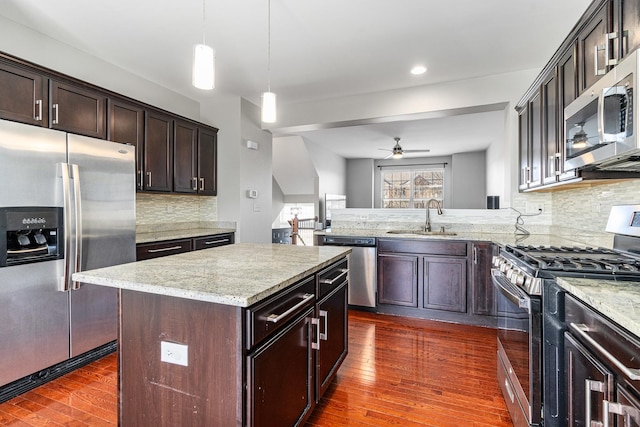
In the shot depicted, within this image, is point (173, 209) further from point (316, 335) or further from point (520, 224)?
point (520, 224)

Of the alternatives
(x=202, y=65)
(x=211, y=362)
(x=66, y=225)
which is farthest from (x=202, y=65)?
(x=66, y=225)

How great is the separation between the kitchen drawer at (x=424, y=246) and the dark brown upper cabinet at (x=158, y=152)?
2.50m

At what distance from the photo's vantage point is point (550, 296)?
4.58ft

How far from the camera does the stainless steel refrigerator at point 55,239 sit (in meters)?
2.03


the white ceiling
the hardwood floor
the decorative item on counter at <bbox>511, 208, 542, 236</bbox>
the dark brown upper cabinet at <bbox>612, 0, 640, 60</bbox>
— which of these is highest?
the white ceiling

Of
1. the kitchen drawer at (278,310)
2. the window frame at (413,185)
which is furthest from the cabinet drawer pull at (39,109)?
the window frame at (413,185)

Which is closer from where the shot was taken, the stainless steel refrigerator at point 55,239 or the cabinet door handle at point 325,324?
the cabinet door handle at point 325,324

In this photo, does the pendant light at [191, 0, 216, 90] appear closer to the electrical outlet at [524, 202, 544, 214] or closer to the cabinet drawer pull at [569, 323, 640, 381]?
the cabinet drawer pull at [569, 323, 640, 381]

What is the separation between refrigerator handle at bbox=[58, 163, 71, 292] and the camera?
7.42 feet

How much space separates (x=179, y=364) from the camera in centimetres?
127

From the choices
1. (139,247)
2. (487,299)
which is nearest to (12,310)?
(139,247)

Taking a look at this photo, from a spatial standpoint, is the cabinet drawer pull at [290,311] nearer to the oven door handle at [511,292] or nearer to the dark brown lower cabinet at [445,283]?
the oven door handle at [511,292]

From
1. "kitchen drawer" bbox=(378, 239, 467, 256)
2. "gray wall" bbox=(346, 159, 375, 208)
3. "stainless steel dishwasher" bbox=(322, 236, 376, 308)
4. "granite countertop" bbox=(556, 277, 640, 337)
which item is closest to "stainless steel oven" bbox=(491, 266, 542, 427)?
"granite countertop" bbox=(556, 277, 640, 337)

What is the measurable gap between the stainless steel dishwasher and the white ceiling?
1.86 meters
